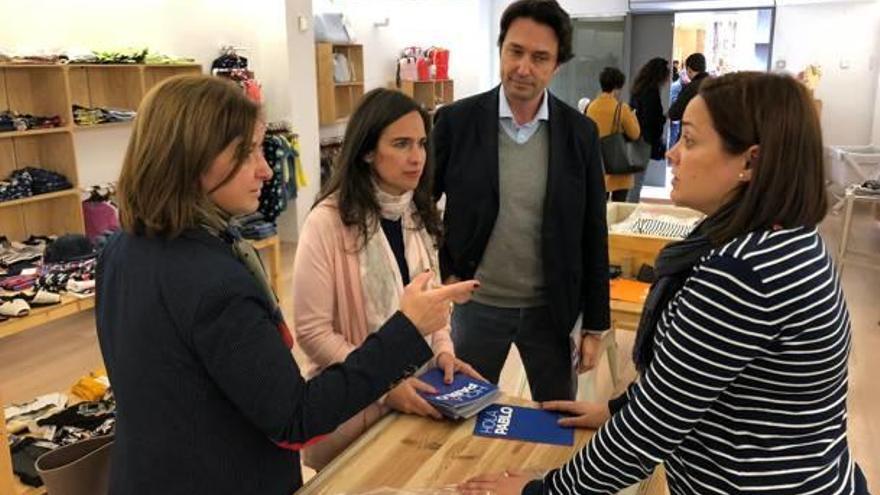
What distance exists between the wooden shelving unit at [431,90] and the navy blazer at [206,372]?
26.6ft

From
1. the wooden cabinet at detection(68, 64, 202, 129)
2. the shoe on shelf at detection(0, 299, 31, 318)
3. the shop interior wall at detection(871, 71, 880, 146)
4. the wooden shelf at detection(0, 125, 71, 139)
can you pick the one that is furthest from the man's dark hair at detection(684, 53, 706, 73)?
the shoe on shelf at detection(0, 299, 31, 318)

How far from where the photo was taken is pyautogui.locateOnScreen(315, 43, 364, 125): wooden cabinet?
7570 millimetres

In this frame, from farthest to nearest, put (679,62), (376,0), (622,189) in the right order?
(679,62) < (376,0) < (622,189)

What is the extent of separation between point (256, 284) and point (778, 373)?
2.49 ft

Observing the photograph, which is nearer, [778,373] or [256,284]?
[778,373]

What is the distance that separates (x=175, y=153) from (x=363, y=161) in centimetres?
Result: 70

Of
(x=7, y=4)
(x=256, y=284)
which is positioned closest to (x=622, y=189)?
(x=7, y=4)

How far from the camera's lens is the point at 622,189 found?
223 inches

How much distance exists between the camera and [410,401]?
1542mm

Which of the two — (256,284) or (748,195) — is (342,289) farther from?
(748,195)

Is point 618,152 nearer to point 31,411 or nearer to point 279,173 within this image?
point 279,173

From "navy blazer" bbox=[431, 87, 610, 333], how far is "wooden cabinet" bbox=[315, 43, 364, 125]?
214 inches

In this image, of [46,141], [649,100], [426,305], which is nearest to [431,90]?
[649,100]

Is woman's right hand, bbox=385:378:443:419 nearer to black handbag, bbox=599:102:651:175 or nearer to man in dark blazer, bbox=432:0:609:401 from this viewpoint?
man in dark blazer, bbox=432:0:609:401
